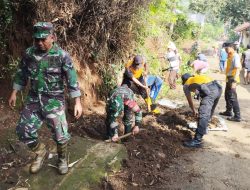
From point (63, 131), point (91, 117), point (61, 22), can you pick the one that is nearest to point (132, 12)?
point (61, 22)

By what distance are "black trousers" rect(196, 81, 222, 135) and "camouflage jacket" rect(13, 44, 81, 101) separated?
9.06 ft

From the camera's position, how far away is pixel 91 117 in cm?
726

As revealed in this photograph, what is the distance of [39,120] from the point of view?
13.8 feet

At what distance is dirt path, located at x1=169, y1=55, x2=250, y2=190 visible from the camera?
4684 mm

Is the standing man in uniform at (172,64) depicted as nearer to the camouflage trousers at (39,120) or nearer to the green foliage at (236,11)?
the camouflage trousers at (39,120)

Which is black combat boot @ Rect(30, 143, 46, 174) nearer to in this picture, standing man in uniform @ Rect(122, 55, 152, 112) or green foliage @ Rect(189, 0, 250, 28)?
standing man in uniform @ Rect(122, 55, 152, 112)

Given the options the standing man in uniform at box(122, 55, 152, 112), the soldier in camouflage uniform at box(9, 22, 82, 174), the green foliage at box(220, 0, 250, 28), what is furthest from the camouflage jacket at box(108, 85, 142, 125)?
the green foliage at box(220, 0, 250, 28)

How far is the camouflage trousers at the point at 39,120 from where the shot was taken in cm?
409

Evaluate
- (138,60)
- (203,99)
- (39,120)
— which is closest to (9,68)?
(138,60)

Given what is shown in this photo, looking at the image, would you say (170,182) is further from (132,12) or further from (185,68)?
(185,68)

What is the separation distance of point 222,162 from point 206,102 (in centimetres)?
114

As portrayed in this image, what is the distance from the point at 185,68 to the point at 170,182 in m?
11.9

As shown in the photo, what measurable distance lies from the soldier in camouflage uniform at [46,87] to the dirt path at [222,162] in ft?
5.78

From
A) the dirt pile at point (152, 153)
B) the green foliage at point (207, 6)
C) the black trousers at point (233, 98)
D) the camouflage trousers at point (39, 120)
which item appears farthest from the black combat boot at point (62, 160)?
the green foliage at point (207, 6)
